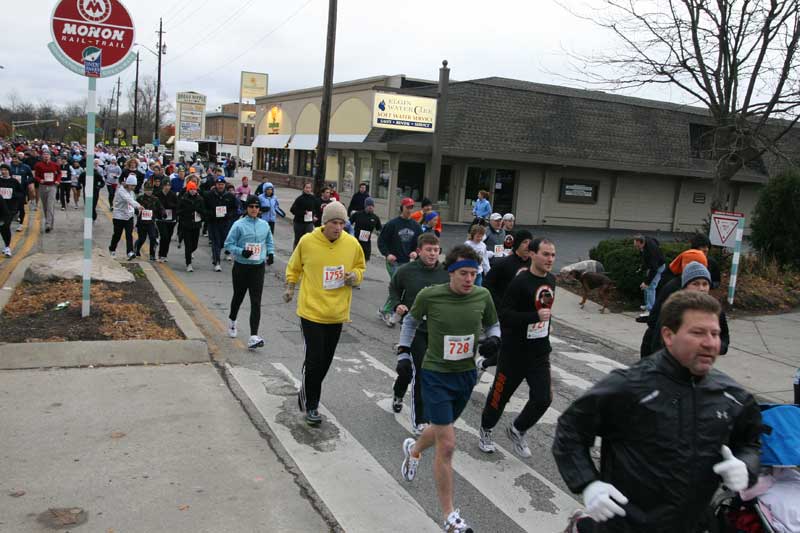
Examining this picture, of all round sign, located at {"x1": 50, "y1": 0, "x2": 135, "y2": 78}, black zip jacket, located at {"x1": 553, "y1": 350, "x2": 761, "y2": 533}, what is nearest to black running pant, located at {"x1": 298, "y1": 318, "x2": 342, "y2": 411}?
black zip jacket, located at {"x1": 553, "y1": 350, "x2": 761, "y2": 533}

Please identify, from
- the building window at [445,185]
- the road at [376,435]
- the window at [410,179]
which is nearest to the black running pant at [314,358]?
the road at [376,435]

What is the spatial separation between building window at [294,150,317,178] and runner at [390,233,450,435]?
33365mm

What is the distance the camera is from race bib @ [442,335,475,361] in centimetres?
474

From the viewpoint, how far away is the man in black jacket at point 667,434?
271 cm

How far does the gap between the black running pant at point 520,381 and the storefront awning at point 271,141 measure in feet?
124

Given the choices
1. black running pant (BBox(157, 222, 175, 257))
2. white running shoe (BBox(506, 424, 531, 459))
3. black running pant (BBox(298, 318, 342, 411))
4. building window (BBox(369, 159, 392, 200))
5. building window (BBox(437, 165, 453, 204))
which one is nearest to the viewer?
white running shoe (BBox(506, 424, 531, 459))

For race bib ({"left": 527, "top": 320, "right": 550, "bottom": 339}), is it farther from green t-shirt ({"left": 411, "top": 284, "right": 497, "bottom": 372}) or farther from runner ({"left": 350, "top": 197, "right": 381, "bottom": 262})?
runner ({"left": 350, "top": 197, "right": 381, "bottom": 262})

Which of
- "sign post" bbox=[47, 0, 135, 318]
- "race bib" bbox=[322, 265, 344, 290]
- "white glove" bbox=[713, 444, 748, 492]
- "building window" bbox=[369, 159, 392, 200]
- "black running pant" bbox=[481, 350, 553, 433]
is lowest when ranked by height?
"black running pant" bbox=[481, 350, 553, 433]

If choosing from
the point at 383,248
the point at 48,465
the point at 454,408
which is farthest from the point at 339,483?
the point at 383,248

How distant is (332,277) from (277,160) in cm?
4106

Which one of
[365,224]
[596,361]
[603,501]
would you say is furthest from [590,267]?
[603,501]

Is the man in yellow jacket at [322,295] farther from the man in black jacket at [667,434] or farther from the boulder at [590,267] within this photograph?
the boulder at [590,267]

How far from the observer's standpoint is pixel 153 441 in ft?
17.5

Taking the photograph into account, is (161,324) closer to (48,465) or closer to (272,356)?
(272,356)
